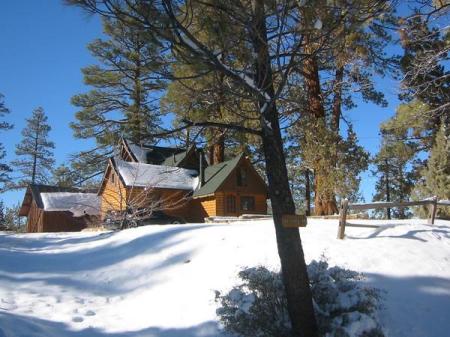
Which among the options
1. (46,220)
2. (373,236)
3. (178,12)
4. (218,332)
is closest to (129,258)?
(218,332)

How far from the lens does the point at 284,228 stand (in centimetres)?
539

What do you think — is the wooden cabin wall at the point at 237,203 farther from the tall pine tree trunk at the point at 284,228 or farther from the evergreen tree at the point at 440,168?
the tall pine tree trunk at the point at 284,228

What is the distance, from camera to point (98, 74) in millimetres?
31375

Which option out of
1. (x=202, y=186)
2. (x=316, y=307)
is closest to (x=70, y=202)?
(x=202, y=186)

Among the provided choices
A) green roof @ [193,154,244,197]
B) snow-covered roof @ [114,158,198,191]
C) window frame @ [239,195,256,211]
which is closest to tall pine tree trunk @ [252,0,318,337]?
green roof @ [193,154,244,197]

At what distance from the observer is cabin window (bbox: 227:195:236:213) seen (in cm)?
2858

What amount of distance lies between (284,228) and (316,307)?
3.57 feet

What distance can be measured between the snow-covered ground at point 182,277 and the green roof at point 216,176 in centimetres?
1550

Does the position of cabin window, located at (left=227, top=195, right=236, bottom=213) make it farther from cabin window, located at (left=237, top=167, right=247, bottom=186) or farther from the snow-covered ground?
the snow-covered ground

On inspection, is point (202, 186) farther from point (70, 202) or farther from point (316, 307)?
point (316, 307)

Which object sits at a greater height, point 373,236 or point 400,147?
point 400,147

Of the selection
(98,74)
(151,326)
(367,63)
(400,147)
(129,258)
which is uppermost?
(98,74)

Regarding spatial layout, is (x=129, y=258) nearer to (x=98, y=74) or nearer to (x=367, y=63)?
(x=367, y=63)

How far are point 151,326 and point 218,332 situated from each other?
1.08 metres
